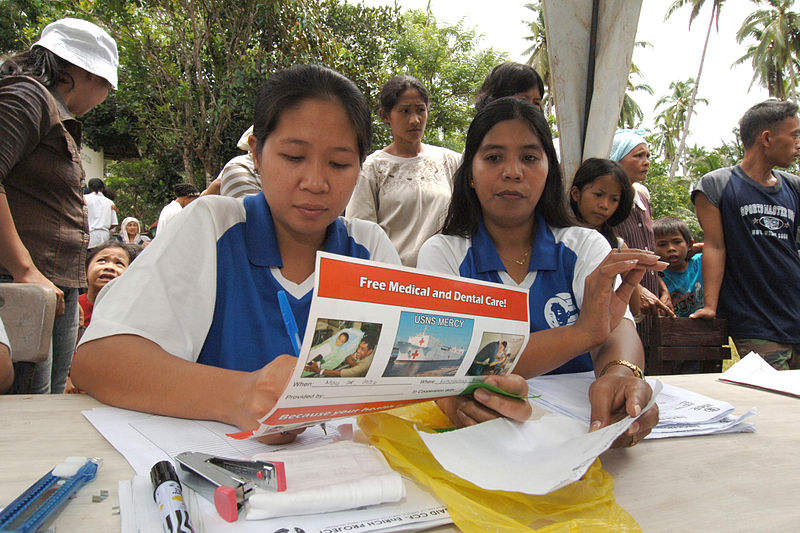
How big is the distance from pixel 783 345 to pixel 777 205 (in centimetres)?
71

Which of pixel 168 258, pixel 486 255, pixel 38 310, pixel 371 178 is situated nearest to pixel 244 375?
pixel 168 258

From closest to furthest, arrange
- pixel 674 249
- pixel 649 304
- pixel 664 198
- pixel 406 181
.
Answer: pixel 649 304, pixel 406 181, pixel 674 249, pixel 664 198

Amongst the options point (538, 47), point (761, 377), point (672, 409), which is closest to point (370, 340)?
point (672, 409)

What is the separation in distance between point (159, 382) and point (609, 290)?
0.84 metres

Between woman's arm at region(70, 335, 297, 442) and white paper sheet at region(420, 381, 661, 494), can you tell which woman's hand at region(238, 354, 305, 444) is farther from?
white paper sheet at region(420, 381, 661, 494)

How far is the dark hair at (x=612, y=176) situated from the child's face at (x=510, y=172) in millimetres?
1058

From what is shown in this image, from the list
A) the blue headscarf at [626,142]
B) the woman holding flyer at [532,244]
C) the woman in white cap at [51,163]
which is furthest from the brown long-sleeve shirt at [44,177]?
the blue headscarf at [626,142]

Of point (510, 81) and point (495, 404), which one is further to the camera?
point (510, 81)

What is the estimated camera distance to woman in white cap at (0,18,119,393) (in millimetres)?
1564

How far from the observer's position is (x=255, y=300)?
1053mm

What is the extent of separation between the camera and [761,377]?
4.73 feet

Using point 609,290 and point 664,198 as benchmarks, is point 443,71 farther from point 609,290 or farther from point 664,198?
point 609,290

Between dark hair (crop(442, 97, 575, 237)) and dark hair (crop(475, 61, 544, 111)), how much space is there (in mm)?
839

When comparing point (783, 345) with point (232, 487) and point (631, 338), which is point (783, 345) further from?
point (232, 487)
